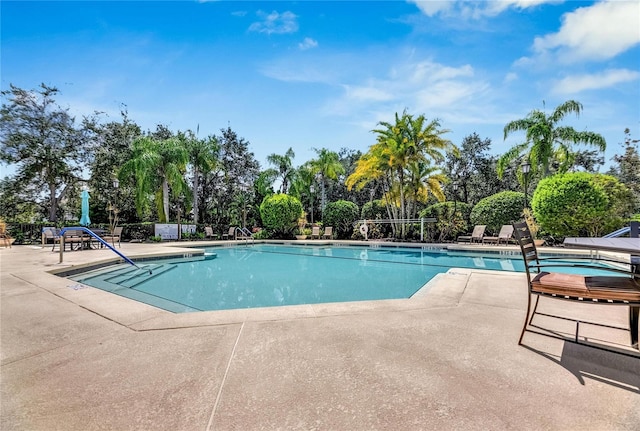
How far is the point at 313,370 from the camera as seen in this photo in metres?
1.86

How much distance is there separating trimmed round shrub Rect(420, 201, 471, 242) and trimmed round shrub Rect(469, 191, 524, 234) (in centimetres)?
84

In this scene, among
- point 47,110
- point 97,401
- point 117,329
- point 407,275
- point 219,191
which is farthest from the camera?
point 219,191

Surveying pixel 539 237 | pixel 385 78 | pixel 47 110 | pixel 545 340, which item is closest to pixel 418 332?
pixel 545 340

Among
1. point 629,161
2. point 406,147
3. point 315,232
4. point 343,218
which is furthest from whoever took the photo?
point 629,161

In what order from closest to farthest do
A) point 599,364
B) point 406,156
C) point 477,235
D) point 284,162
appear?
1. point 599,364
2. point 477,235
3. point 406,156
4. point 284,162

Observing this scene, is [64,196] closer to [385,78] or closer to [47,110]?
[47,110]

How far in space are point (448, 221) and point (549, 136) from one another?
5.81 meters

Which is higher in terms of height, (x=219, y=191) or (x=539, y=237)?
(x=219, y=191)

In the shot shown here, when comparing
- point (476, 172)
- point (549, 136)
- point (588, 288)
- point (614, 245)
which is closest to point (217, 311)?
point (588, 288)

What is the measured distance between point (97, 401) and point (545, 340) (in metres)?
3.01

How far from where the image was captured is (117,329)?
263cm

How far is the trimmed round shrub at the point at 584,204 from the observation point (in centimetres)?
1090

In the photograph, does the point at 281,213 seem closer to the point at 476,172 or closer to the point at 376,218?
the point at 376,218

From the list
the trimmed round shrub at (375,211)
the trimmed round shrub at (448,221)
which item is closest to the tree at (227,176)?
the trimmed round shrub at (375,211)
